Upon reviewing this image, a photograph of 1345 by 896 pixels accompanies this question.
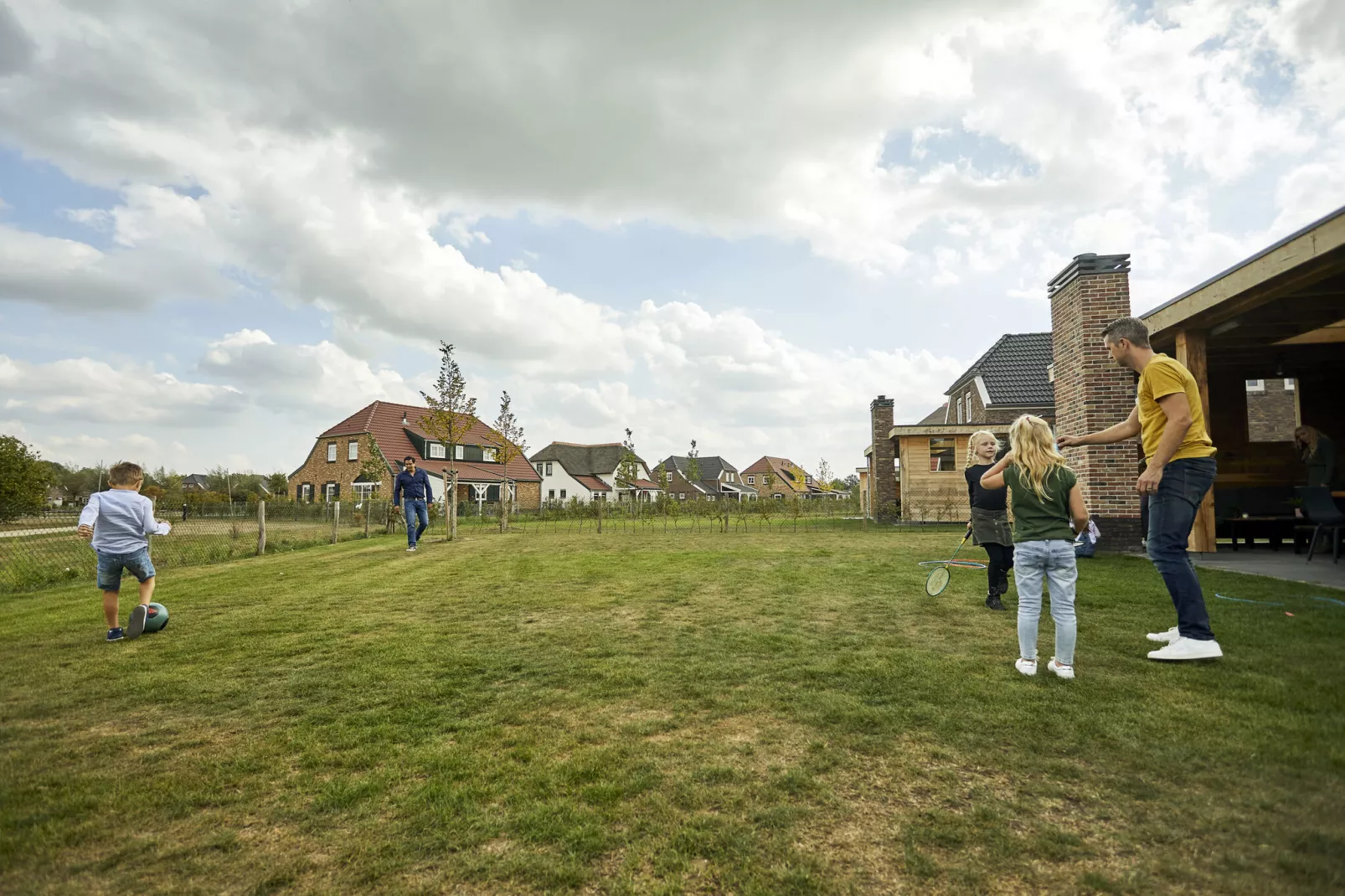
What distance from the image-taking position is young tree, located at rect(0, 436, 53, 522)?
17438mm

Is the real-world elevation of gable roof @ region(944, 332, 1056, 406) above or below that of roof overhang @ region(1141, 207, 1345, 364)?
above

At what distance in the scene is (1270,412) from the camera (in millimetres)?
27703

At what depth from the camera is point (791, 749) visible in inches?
118

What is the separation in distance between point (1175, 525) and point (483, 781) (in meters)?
4.45

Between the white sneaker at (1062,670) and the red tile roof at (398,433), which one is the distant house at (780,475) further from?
the white sneaker at (1062,670)

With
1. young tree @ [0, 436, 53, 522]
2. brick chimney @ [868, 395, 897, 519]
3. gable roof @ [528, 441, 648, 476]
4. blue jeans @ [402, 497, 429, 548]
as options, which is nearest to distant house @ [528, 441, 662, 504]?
gable roof @ [528, 441, 648, 476]

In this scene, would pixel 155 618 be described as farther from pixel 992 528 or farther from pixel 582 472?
pixel 582 472

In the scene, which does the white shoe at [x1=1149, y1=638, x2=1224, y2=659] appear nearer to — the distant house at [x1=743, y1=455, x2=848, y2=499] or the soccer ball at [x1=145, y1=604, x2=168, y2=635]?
the soccer ball at [x1=145, y1=604, x2=168, y2=635]

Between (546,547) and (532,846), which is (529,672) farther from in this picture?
(546,547)

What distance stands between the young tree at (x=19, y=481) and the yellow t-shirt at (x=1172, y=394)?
924 inches

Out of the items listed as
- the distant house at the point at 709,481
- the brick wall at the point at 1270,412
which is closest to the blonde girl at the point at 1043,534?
the brick wall at the point at 1270,412

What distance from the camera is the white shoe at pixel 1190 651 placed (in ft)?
13.7

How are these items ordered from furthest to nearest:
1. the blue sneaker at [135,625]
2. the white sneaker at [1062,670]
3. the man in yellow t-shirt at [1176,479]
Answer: the blue sneaker at [135,625] → the man in yellow t-shirt at [1176,479] → the white sneaker at [1062,670]

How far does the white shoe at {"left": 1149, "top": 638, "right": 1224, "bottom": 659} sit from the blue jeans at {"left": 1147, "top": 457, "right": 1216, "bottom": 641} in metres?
0.08
